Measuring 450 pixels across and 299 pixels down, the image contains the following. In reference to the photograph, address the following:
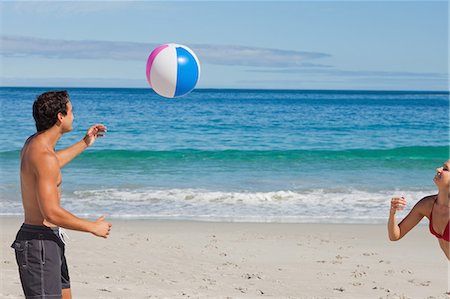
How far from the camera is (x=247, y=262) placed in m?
7.89

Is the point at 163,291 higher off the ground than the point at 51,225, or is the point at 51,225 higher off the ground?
the point at 51,225

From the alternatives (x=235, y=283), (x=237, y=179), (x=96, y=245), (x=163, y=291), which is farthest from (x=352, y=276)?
(x=237, y=179)

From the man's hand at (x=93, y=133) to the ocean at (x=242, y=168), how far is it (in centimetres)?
573

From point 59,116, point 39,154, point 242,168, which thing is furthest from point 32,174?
point 242,168

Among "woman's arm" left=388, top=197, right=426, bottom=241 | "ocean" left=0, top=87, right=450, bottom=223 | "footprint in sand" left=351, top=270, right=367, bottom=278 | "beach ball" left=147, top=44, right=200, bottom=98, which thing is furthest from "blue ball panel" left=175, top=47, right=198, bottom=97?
"ocean" left=0, top=87, right=450, bottom=223

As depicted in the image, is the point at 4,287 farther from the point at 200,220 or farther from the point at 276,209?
the point at 276,209

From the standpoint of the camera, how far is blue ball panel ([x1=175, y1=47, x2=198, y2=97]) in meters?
6.70

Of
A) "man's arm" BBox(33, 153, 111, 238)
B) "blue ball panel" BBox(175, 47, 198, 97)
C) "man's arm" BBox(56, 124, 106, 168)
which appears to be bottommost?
"man's arm" BBox(33, 153, 111, 238)

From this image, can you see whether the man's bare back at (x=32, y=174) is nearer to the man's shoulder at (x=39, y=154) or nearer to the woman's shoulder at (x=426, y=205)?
the man's shoulder at (x=39, y=154)

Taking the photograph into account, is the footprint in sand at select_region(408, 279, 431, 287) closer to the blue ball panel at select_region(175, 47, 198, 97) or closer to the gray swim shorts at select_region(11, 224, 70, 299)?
the blue ball panel at select_region(175, 47, 198, 97)

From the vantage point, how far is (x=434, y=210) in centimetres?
414

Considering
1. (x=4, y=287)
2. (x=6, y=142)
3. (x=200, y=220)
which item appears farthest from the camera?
(x=6, y=142)

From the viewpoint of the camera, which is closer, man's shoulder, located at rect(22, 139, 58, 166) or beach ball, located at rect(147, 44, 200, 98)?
man's shoulder, located at rect(22, 139, 58, 166)

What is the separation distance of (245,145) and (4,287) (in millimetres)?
17929
